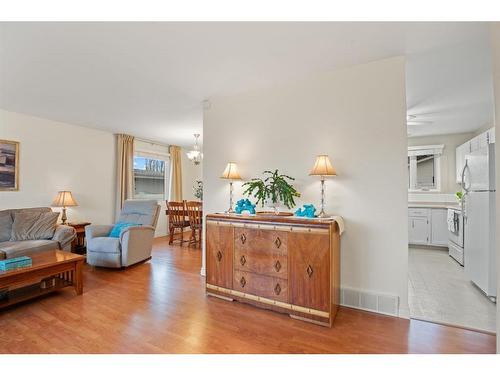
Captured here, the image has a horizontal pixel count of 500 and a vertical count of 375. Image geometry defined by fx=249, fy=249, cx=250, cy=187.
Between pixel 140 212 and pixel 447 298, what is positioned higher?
pixel 140 212

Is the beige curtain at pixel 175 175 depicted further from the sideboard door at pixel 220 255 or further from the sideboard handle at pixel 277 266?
the sideboard handle at pixel 277 266

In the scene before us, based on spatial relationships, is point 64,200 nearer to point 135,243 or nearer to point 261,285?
point 135,243

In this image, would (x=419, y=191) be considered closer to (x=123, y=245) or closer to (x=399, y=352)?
(x=399, y=352)

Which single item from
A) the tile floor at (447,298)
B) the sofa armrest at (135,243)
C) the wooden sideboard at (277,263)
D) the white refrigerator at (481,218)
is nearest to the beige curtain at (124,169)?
the sofa armrest at (135,243)

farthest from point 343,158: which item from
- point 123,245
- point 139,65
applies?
point 123,245

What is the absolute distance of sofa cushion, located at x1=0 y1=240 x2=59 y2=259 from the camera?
2.96 metres

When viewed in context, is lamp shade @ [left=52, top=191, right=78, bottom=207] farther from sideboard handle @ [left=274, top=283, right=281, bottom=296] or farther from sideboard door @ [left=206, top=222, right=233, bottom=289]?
sideboard handle @ [left=274, top=283, right=281, bottom=296]

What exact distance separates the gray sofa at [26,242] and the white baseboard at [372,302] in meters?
3.74

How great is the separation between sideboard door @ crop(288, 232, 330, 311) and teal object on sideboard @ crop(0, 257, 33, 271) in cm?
250

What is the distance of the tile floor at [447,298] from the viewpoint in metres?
2.16

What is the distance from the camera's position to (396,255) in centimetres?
229

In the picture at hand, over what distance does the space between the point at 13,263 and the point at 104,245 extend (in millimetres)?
1290

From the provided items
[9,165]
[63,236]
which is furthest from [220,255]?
[9,165]

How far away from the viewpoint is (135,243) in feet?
12.2
